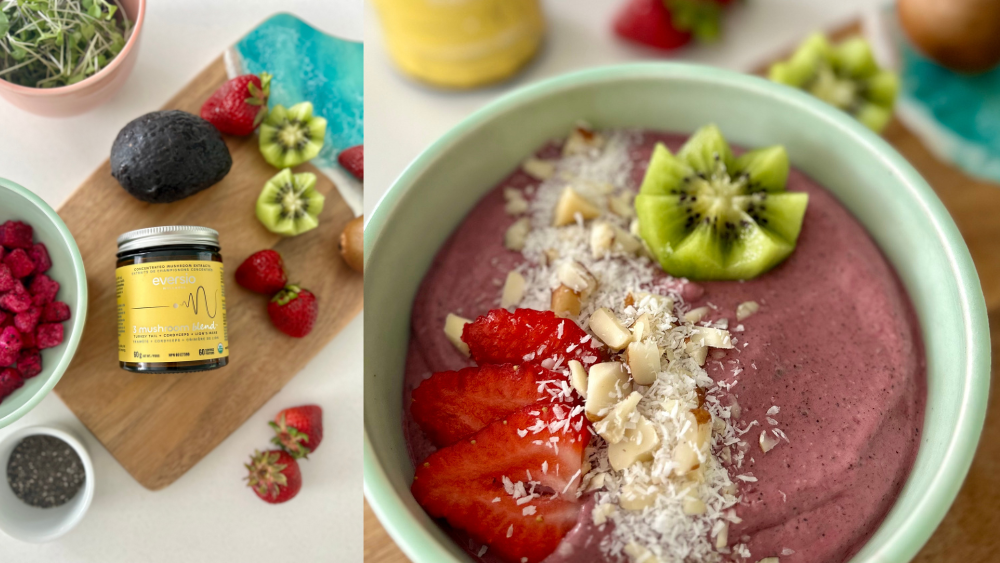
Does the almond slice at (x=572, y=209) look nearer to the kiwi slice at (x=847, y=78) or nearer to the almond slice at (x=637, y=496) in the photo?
the almond slice at (x=637, y=496)

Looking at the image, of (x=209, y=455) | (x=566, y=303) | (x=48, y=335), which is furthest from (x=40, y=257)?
(x=566, y=303)

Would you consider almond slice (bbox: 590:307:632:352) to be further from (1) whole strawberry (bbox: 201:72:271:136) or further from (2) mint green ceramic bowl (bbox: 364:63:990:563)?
(1) whole strawberry (bbox: 201:72:271:136)

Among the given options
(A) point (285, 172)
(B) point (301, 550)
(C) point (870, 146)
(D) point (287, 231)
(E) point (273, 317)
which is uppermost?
(C) point (870, 146)

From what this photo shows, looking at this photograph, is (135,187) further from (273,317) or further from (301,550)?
(301,550)

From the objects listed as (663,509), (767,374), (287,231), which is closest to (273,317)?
(287,231)

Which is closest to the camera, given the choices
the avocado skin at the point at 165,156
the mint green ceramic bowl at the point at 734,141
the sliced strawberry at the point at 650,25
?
the mint green ceramic bowl at the point at 734,141

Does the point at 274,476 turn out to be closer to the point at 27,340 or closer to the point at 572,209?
the point at 27,340

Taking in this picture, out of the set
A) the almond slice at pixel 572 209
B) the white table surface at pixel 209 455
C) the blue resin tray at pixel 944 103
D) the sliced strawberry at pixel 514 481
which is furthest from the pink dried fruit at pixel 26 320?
the blue resin tray at pixel 944 103
